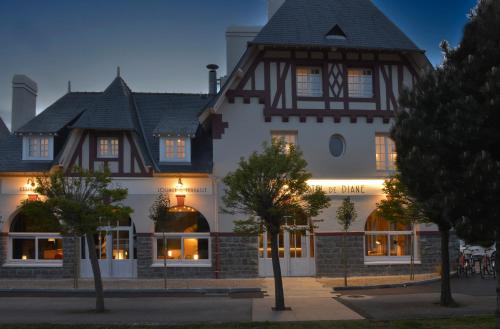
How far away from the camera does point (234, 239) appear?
832 inches

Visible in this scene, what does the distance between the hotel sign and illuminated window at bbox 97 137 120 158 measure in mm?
7778

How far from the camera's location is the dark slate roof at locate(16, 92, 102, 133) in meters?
22.1

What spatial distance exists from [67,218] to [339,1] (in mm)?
15520

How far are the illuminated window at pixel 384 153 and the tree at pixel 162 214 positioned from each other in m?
8.65

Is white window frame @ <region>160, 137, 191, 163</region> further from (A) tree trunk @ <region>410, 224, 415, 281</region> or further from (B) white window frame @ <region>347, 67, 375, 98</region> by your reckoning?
(A) tree trunk @ <region>410, 224, 415, 281</region>

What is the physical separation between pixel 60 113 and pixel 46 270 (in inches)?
261

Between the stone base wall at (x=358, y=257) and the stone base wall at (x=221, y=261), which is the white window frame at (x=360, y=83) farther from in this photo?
the stone base wall at (x=221, y=261)

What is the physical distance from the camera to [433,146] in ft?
33.6

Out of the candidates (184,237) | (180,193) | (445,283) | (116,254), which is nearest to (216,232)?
A: (184,237)

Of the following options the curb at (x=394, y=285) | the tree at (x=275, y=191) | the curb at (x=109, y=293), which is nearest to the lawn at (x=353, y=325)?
the tree at (x=275, y=191)

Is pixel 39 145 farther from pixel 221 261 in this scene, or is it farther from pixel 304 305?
pixel 304 305

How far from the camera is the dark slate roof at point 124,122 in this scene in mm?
21406

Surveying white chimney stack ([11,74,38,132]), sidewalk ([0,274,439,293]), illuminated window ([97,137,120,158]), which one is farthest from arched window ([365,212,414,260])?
white chimney stack ([11,74,38,132])

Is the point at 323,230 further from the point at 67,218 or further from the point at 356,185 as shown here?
the point at 67,218
